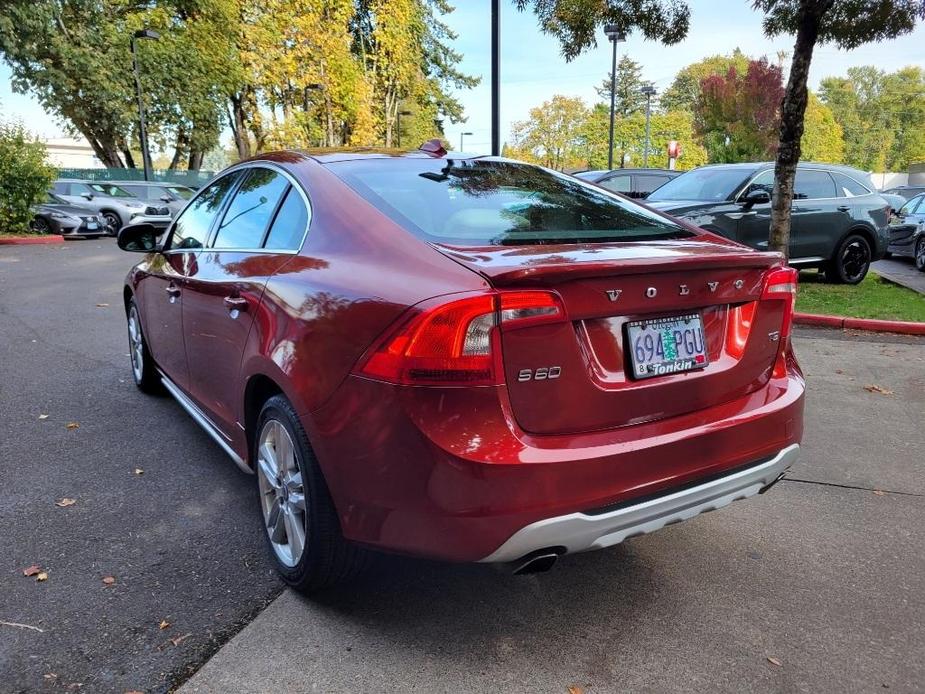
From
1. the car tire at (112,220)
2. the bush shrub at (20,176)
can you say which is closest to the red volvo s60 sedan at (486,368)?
the bush shrub at (20,176)

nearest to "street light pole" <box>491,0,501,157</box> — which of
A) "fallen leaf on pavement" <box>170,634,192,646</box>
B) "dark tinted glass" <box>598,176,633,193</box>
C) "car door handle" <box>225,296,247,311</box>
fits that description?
"dark tinted glass" <box>598,176,633,193</box>

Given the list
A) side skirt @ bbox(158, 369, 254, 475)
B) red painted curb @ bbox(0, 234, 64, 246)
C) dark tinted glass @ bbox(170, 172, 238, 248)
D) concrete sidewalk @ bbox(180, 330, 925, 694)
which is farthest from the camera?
red painted curb @ bbox(0, 234, 64, 246)

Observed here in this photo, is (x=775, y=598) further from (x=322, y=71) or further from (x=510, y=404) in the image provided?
(x=322, y=71)

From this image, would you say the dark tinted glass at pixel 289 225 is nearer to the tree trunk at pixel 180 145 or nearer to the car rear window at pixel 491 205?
the car rear window at pixel 491 205

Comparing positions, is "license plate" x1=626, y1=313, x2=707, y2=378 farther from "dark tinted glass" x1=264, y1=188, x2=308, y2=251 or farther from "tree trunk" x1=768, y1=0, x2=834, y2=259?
"tree trunk" x1=768, y1=0, x2=834, y2=259

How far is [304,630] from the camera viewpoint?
247 cm

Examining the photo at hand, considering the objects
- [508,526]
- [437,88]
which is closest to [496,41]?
[508,526]

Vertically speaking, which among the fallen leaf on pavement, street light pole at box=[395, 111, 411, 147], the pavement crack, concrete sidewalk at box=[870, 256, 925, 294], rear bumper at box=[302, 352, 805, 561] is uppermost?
street light pole at box=[395, 111, 411, 147]

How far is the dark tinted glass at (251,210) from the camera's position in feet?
10.4

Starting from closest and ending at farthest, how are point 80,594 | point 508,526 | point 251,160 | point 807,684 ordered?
point 508,526 < point 807,684 < point 80,594 < point 251,160

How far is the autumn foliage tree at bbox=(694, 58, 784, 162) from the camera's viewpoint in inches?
1709

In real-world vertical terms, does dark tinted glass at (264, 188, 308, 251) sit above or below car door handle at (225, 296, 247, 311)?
above

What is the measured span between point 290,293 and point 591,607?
1.56m

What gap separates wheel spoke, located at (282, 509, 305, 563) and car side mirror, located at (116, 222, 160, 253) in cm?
258
